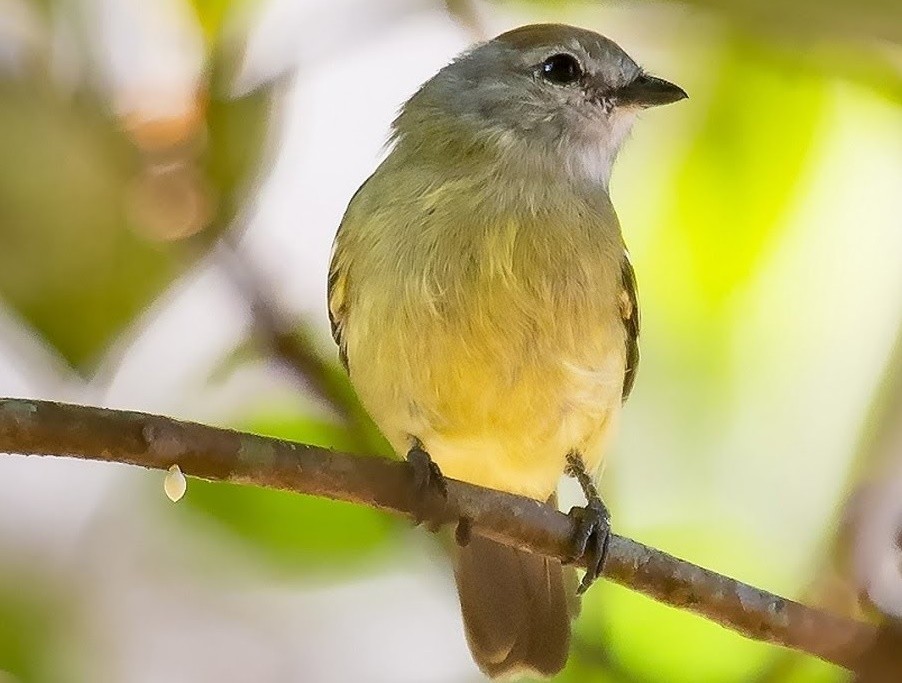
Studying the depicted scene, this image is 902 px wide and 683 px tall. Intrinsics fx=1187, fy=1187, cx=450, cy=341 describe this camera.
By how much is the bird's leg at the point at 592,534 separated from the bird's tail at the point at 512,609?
134 mm

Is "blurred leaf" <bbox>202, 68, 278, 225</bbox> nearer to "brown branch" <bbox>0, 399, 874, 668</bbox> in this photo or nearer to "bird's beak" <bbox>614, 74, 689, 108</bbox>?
"brown branch" <bbox>0, 399, 874, 668</bbox>

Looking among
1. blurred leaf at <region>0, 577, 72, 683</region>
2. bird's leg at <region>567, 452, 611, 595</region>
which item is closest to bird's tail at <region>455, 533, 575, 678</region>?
bird's leg at <region>567, 452, 611, 595</region>

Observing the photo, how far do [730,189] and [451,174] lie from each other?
0.34m

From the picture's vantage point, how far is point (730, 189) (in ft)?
4.51

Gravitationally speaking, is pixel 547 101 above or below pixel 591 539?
above

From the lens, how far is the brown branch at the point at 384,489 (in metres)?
0.80

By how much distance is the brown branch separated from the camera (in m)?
0.80

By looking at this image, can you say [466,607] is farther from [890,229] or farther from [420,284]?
[890,229]

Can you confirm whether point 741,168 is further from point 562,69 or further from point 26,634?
point 26,634

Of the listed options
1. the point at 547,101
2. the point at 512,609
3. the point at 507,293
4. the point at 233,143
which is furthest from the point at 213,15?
the point at 512,609

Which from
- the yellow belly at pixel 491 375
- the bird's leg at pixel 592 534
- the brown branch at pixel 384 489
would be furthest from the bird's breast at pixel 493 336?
the brown branch at pixel 384 489

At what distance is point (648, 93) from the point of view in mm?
1562

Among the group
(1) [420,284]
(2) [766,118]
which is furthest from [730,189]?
(1) [420,284]

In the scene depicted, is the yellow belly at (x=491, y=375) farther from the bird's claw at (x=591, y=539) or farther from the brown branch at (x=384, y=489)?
the brown branch at (x=384, y=489)
